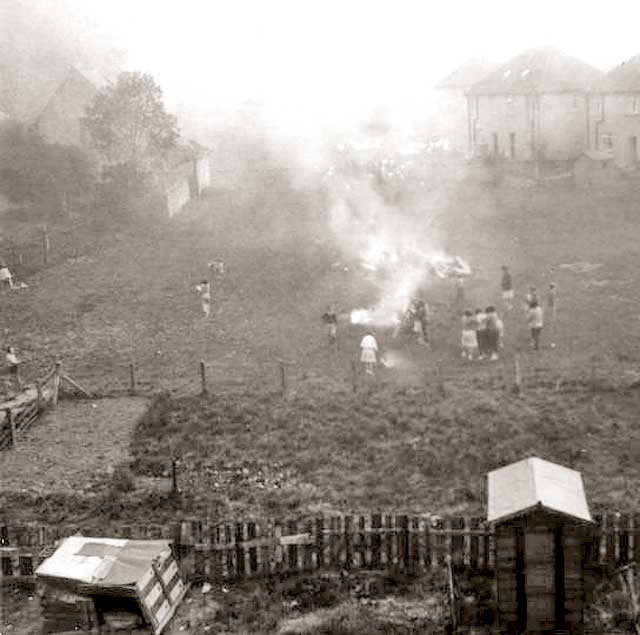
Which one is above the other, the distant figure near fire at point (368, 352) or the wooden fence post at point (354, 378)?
the distant figure near fire at point (368, 352)

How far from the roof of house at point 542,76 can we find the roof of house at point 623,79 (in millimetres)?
957

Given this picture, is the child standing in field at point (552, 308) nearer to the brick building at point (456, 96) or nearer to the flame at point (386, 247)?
the flame at point (386, 247)

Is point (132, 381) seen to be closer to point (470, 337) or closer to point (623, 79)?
point (470, 337)

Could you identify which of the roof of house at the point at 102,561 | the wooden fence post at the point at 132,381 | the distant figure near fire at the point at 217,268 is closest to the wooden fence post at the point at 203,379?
the wooden fence post at the point at 132,381

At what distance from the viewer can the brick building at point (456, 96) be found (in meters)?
68.9

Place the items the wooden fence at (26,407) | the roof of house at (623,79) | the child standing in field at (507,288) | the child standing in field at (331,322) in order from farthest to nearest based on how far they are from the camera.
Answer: the roof of house at (623,79) < the child standing in field at (507,288) < the child standing in field at (331,322) < the wooden fence at (26,407)

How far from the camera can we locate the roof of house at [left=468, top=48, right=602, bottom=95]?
2112 inches

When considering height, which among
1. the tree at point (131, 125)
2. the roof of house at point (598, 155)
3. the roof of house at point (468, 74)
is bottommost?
the roof of house at point (598, 155)

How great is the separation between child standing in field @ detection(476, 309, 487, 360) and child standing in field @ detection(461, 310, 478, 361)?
100mm

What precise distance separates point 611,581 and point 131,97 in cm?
3712

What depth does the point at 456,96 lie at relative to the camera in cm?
6956

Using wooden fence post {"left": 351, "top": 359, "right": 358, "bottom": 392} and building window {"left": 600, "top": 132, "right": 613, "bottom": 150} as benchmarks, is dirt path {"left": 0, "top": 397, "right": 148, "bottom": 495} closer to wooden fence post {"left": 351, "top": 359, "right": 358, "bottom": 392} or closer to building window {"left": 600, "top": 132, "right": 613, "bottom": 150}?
wooden fence post {"left": 351, "top": 359, "right": 358, "bottom": 392}

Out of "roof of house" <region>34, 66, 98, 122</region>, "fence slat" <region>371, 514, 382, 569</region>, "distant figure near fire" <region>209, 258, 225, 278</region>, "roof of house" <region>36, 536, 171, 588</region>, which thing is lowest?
"fence slat" <region>371, 514, 382, 569</region>

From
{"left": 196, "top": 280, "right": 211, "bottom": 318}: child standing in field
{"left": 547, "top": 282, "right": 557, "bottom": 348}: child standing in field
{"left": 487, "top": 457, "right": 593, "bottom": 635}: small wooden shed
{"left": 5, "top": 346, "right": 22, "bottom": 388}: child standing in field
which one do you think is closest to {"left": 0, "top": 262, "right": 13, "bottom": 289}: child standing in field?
{"left": 196, "top": 280, "right": 211, "bottom": 318}: child standing in field
